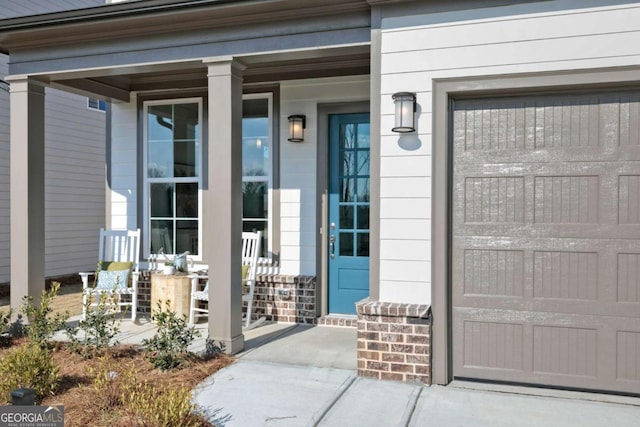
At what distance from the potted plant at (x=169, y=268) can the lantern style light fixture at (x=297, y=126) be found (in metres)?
2.00

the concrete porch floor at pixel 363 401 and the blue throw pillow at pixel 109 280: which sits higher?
the blue throw pillow at pixel 109 280

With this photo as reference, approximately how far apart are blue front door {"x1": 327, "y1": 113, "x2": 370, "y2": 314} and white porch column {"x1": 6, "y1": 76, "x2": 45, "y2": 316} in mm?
3157

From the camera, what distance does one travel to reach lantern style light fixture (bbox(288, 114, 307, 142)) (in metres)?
5.87

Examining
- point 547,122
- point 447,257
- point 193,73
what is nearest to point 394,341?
point 447,257

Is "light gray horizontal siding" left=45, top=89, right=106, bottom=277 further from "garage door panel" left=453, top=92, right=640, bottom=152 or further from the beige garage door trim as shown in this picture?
"garage door panel" left=453, top=92, right=640, bottom=152

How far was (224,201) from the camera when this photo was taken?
4598 millimetres

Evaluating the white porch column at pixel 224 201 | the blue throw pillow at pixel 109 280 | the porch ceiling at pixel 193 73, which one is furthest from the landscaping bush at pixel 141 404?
the porch ceiling at pixel 193 73

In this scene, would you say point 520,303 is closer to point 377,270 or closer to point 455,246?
point 455,246

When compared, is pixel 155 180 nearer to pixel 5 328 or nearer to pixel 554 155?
pixel 5 328

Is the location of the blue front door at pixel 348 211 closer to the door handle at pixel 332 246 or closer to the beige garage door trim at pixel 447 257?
the door handle at pixel 332 246

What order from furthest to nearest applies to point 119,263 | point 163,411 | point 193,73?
point 119,263 → point 193,73 → point 163,411

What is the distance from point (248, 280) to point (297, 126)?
179 centimetres

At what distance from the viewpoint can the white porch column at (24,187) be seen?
5.46 meters

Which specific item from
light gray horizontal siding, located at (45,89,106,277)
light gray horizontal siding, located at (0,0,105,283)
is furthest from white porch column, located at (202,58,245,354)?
light gray horizontal siding, located at (45,89,106,277)
